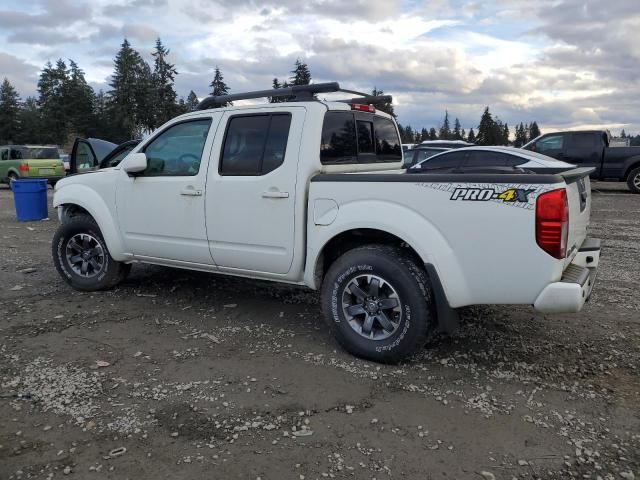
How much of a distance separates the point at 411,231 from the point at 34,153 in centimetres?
2050

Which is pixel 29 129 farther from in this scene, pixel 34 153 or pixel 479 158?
pixel 479 158

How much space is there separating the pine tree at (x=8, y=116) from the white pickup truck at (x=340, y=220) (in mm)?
85752

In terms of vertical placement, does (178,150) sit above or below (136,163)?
above

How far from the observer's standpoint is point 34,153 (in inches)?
798

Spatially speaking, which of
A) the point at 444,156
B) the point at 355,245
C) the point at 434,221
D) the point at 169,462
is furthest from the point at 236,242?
the point at 444,156

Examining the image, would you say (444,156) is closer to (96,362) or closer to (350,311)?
(350,311)

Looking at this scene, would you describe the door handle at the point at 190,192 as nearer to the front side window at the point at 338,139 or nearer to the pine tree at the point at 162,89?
the front side window at the point at 338,139

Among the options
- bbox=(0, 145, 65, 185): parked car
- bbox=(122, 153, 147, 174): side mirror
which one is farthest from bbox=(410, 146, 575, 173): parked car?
bbox=(0, 145, 65, 185): parked car

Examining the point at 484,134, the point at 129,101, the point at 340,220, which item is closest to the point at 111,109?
the point at 129,101

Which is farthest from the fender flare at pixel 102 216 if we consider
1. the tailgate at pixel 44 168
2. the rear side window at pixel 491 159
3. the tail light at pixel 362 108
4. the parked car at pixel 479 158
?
the tailgate at pixel 44 168

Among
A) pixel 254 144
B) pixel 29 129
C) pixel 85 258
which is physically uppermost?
pixel 29 129

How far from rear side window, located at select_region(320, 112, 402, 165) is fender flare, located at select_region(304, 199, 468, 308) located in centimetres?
66

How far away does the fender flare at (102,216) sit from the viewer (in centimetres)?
539

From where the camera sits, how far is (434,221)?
3.60 metres
